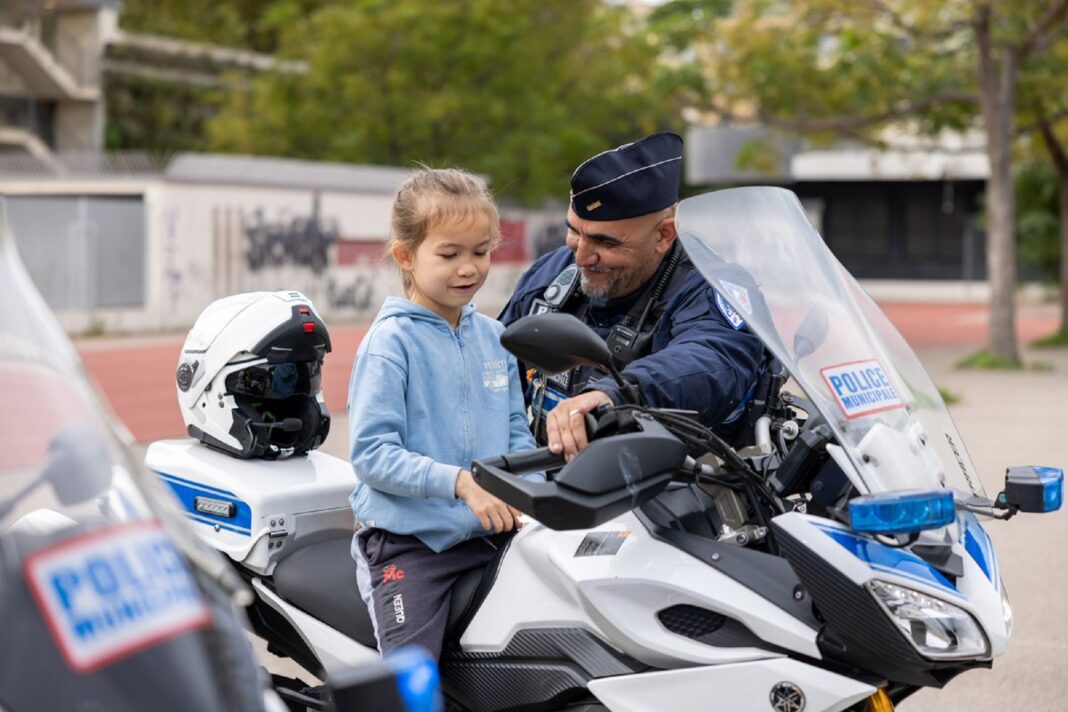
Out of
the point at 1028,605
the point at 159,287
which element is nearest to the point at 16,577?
the point at 1028,605

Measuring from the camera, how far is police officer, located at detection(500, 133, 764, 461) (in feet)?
9.82

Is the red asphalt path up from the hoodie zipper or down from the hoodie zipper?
down

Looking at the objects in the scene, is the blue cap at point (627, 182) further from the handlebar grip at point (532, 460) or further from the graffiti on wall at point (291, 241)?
the graffiti on wall at point (291, 241)

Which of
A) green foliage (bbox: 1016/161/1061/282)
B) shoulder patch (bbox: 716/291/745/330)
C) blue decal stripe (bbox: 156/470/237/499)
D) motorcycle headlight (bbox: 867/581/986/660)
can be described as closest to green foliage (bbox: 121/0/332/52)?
green foliage (bbox: 1016/161/1061/282)

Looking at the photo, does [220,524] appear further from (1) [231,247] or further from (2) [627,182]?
(1) [231,247]

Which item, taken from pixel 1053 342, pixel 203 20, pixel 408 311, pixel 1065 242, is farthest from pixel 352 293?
pixel 408 311

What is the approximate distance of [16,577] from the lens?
1.45m

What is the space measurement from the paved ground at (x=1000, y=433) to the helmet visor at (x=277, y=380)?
2324mm

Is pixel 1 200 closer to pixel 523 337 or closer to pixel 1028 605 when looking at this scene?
pixel 523 337

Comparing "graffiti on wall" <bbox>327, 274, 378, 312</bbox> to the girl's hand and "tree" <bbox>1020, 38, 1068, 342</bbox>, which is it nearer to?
"tree" <bbox>1020, 38, 1068, 342</bbox>

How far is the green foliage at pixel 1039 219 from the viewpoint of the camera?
35906 mm

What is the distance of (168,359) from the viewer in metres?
19.7

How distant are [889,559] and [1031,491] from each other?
1.20 ft

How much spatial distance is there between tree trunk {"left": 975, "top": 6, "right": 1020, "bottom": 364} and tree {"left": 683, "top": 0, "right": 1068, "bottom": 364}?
0.5 inches
